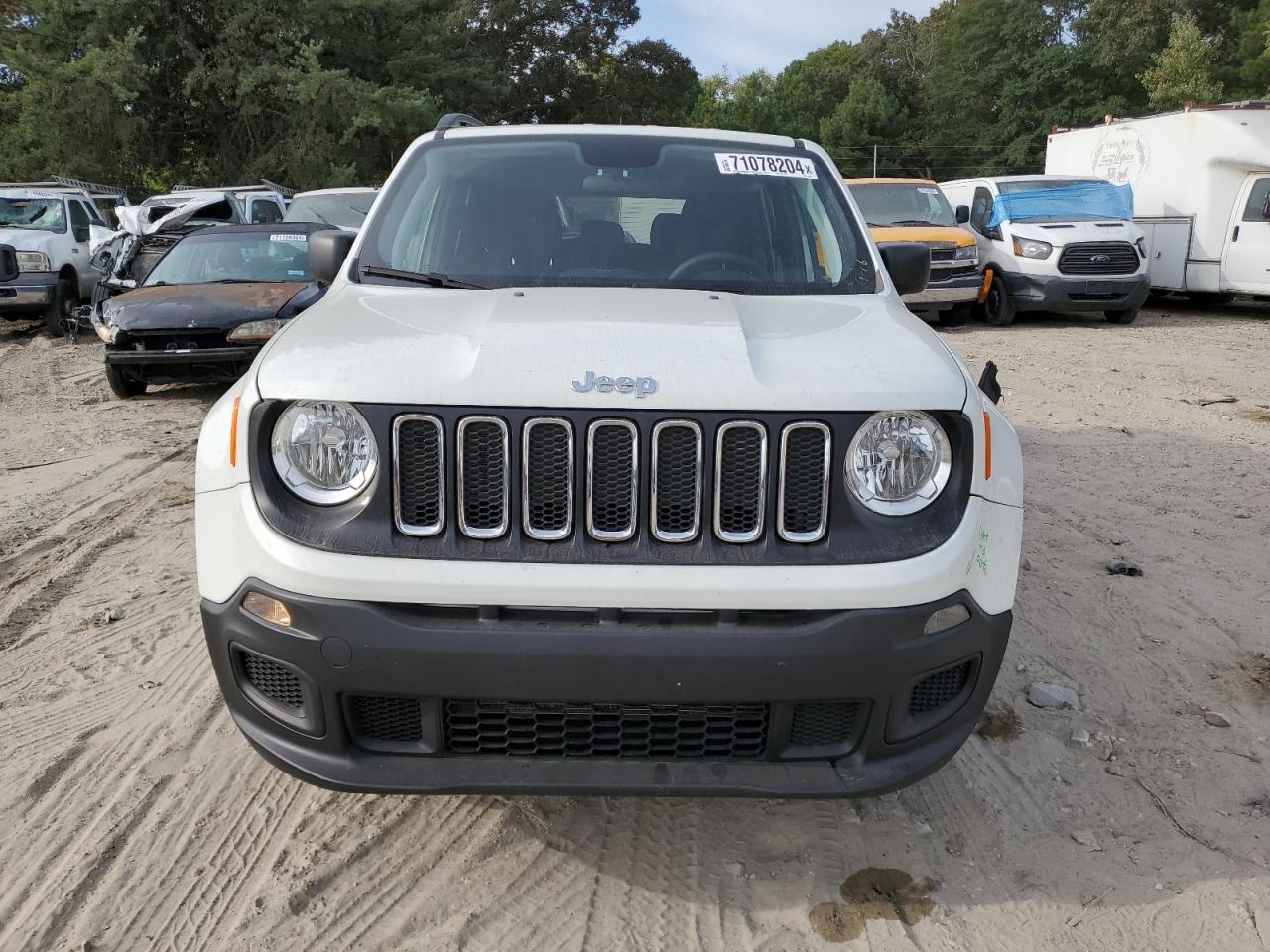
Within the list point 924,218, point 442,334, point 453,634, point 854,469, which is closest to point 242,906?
point 453,634

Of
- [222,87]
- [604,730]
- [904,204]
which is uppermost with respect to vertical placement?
[222,87]

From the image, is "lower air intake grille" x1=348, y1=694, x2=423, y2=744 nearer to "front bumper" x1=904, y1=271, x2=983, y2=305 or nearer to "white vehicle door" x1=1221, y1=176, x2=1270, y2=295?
"front bumper" x1=904, y1=271, x2=983, y2=305

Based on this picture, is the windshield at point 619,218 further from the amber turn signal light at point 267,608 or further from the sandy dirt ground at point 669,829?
the sandy dirt ground at point 669,829

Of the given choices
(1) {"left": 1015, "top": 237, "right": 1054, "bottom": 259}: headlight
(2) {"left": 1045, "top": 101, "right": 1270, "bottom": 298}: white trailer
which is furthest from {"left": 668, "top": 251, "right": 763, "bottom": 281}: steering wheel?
(2) {"left": 1045, "top": 101, "right": 1270, "bottom": 298}: white trailer

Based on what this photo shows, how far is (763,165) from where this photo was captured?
3826 millimetres

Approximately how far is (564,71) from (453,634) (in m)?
46.7

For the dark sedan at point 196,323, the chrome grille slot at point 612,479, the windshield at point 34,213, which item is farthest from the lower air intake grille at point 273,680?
the windshield at point 34,213

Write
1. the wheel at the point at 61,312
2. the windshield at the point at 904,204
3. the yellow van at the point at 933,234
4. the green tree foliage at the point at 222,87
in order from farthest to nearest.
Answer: the green tree foliage at the point at 222,87, the windshield at the point at 904,204, the wheel at the point at 61,312, the yellow van at the point at 933,234

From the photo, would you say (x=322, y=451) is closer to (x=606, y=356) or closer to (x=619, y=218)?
(x=606, y=356)

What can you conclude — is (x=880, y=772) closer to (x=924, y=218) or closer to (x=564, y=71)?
(x=924, y=218)

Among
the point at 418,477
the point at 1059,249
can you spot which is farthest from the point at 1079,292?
the point at 418,477

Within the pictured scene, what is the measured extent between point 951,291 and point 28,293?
469 inches

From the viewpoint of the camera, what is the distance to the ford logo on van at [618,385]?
231 centimetres

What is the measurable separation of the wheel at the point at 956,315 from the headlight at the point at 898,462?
12.5 metres
